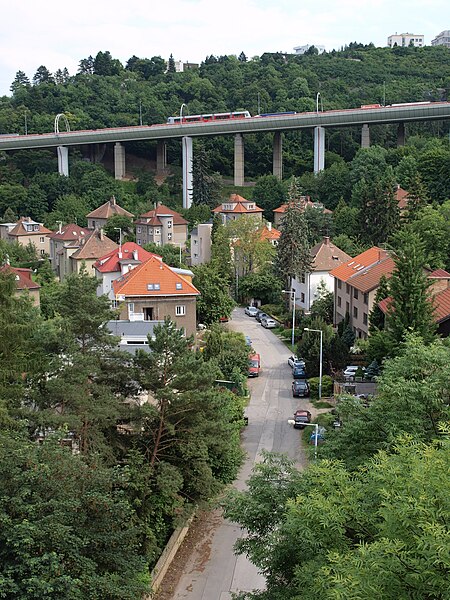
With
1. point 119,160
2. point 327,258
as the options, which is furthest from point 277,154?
point 327,258

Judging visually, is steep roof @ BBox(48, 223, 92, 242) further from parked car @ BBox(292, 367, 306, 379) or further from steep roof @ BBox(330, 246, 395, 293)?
parked car @ BBox(292, 367, 306, 379)

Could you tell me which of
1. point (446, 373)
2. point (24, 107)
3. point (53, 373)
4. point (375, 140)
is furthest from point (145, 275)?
point (24, 107)

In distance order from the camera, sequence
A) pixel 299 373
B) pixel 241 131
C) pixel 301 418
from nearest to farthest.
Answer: pixel 301 418 → pixel 299 373 → pixel 241 131

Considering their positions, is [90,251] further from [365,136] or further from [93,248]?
[365,136]

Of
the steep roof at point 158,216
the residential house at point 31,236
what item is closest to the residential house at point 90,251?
the steep roof at point 158,216

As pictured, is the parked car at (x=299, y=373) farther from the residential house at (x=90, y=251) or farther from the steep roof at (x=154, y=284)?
the residential house at (x=90, y=251)
